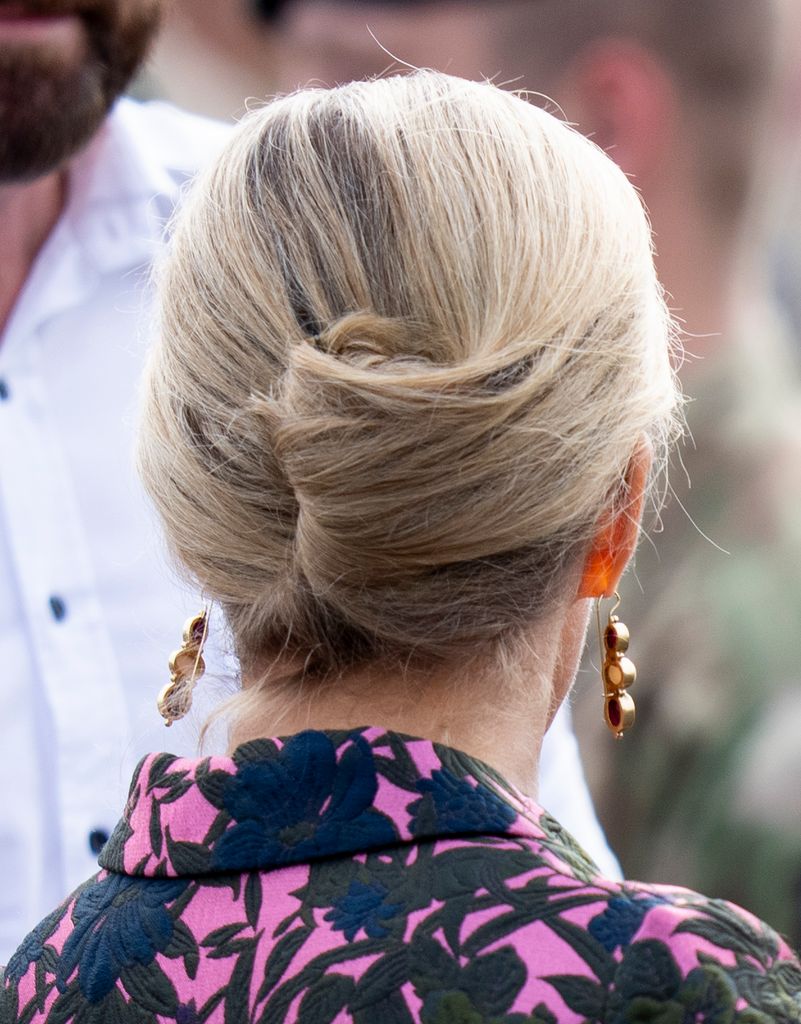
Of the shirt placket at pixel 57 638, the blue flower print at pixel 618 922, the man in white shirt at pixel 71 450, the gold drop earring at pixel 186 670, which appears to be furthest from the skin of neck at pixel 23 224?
the blue flower print at pixel 618 922

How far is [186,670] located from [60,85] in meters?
1.09

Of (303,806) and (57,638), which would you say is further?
(57,638)

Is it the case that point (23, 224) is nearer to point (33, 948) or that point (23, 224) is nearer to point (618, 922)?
point (33, 948)

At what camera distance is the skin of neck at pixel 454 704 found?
93cm

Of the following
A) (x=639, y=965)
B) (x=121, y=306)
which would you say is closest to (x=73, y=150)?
(x=121, y=306)

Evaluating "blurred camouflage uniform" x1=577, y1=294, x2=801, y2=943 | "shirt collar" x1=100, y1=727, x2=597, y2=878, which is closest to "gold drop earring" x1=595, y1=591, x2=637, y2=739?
"shirt collar" x1=100, y1=727, x2=597, y2=878

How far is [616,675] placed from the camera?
110 centimetres

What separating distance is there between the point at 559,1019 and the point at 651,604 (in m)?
2.10

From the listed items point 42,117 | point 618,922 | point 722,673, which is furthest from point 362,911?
point 722,673

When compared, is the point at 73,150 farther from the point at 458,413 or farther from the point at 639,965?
the point at 639,965

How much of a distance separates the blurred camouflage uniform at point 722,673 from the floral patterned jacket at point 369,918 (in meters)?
1.74

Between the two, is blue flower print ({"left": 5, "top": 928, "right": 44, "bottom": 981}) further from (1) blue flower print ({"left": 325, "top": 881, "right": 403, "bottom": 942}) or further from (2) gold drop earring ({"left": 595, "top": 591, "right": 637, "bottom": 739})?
(2) gold drop earring ({"left": 595, "top": 591, "right": 637, "bottom": 739})

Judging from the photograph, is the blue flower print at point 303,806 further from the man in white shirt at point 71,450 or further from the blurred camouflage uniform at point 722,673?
the blurred camouflage uniform at point 722,673

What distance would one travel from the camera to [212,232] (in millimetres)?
971
